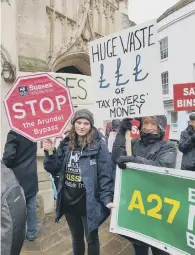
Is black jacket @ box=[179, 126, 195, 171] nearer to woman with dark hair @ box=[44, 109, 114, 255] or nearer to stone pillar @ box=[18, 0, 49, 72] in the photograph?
woman with dark hair @ box=[44, 109, 114, 255]

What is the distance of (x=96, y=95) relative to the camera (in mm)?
2830

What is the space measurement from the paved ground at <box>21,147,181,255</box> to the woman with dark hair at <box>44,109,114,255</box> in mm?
839

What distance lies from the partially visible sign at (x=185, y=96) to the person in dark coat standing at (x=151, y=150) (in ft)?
4.67

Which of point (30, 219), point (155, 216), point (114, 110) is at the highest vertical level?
point (114, 110)

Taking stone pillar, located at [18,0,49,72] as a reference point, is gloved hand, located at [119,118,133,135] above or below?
below

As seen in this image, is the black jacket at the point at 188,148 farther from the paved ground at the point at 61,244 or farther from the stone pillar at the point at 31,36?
the stone pillar at the point at 31,36

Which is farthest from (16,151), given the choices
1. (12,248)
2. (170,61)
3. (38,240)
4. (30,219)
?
(170,61)

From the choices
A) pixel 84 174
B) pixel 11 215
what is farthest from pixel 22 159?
pixel 11 215

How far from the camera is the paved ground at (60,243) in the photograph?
133 inches

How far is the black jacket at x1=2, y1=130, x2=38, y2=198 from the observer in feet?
11.0

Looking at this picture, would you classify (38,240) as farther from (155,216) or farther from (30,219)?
(155,216)

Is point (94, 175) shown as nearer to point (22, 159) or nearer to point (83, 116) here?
point (83, 116)

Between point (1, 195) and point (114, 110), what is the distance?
174cm

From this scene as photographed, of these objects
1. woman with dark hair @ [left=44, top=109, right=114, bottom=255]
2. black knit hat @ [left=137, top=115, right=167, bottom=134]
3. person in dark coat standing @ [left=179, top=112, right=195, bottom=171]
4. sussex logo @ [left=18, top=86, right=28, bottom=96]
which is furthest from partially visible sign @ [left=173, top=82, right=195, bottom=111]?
sussex logo @ [left=18, top=86, right=28, bottom=96]
